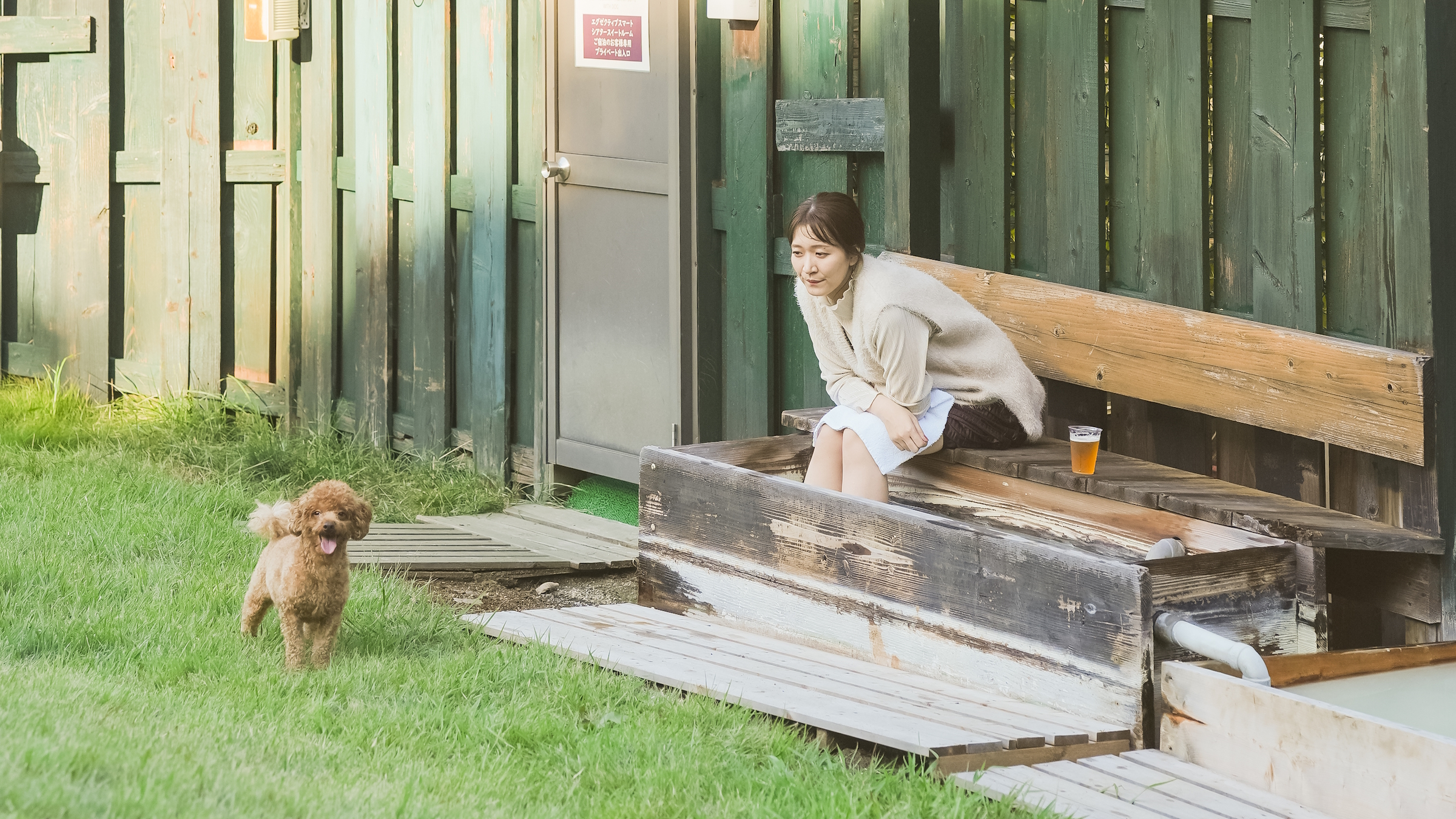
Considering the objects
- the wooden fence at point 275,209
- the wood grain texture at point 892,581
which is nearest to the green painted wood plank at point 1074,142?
the wood grain texture at point 892,581

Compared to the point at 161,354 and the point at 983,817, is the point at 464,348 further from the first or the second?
the point at 983,817

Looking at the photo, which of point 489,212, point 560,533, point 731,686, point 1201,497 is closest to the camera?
point 731,686

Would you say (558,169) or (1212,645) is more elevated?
(558,169)

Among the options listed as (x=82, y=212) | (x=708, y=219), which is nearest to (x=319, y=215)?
(x=82, y=212)

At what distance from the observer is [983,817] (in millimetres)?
3014

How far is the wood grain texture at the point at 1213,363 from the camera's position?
371 cm

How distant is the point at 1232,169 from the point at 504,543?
→ 2.90 m

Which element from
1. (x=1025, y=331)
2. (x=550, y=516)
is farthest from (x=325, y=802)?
(x=550, y=516)

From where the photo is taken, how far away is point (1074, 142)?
4.64 m

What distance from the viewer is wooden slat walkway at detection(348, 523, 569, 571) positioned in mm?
5527

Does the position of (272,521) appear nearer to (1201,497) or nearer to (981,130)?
(1201,497)

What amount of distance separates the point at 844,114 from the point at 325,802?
→ 3.03 meters

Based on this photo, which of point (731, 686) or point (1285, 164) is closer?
point (731, 686)

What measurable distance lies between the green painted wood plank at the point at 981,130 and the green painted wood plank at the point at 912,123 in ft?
0.20
